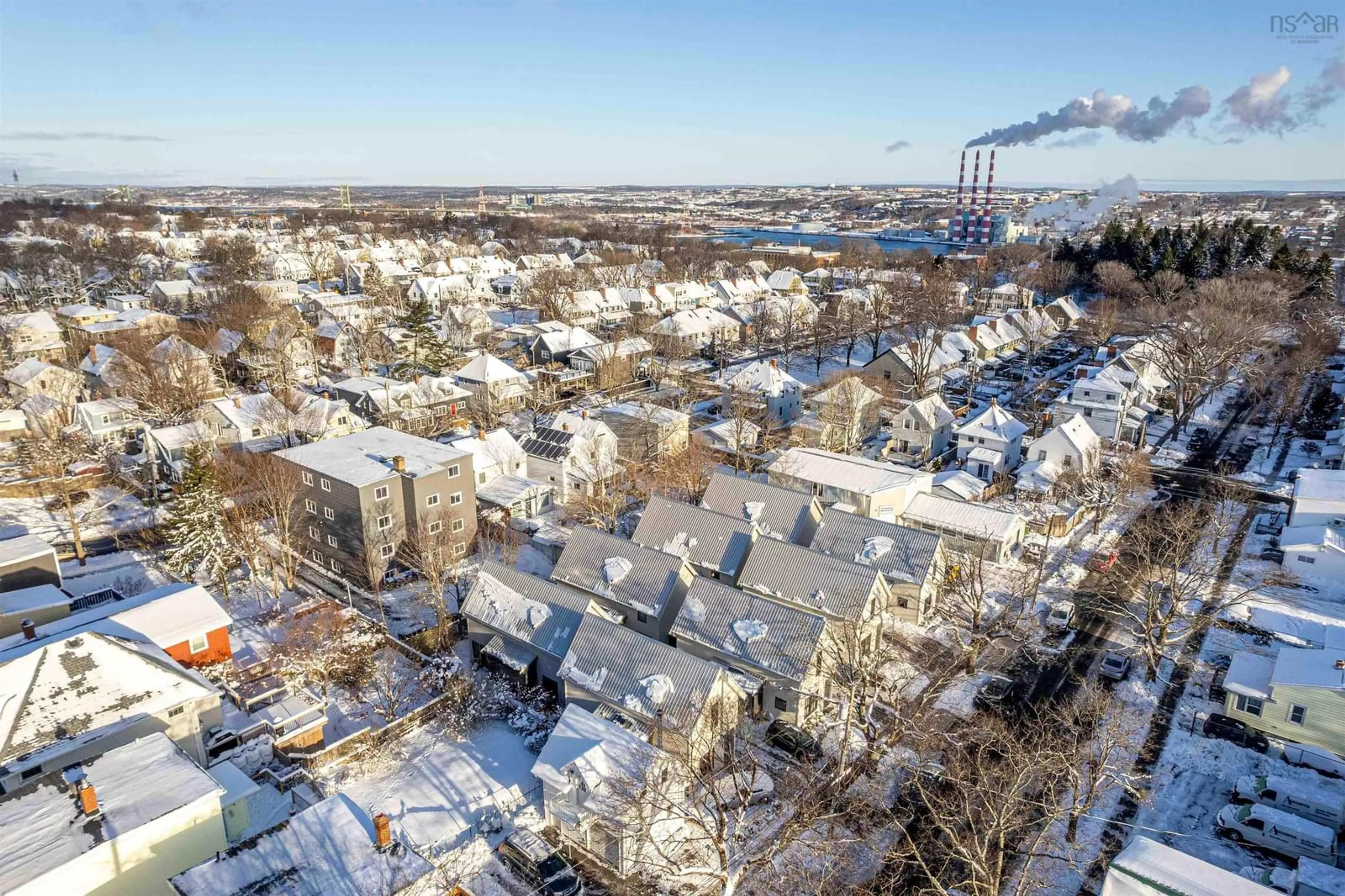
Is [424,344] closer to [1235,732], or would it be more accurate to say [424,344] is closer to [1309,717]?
[1235,732]

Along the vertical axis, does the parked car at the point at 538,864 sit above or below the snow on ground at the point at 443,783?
above

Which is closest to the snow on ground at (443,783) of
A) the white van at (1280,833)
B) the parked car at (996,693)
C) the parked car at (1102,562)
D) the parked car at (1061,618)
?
the parked car at (996,693)

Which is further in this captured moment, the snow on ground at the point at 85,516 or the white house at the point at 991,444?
the white house at the point at 991,444

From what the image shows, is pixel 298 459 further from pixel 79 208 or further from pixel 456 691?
pixel 79 208

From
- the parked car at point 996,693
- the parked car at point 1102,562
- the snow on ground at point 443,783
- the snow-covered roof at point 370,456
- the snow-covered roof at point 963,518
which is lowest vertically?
the snow on ground at point 443,783

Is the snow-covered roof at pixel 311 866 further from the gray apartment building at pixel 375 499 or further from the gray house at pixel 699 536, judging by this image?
the gray apartment building at pixel 375 499

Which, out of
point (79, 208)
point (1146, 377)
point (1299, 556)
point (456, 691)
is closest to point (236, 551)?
point (456, 691)

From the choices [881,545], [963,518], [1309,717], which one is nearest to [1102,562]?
[963,518]

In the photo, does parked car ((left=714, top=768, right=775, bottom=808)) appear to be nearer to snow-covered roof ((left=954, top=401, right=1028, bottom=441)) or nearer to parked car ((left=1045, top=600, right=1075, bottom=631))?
parked car ((left=1045, top=600, right=1075, bottom=631))
